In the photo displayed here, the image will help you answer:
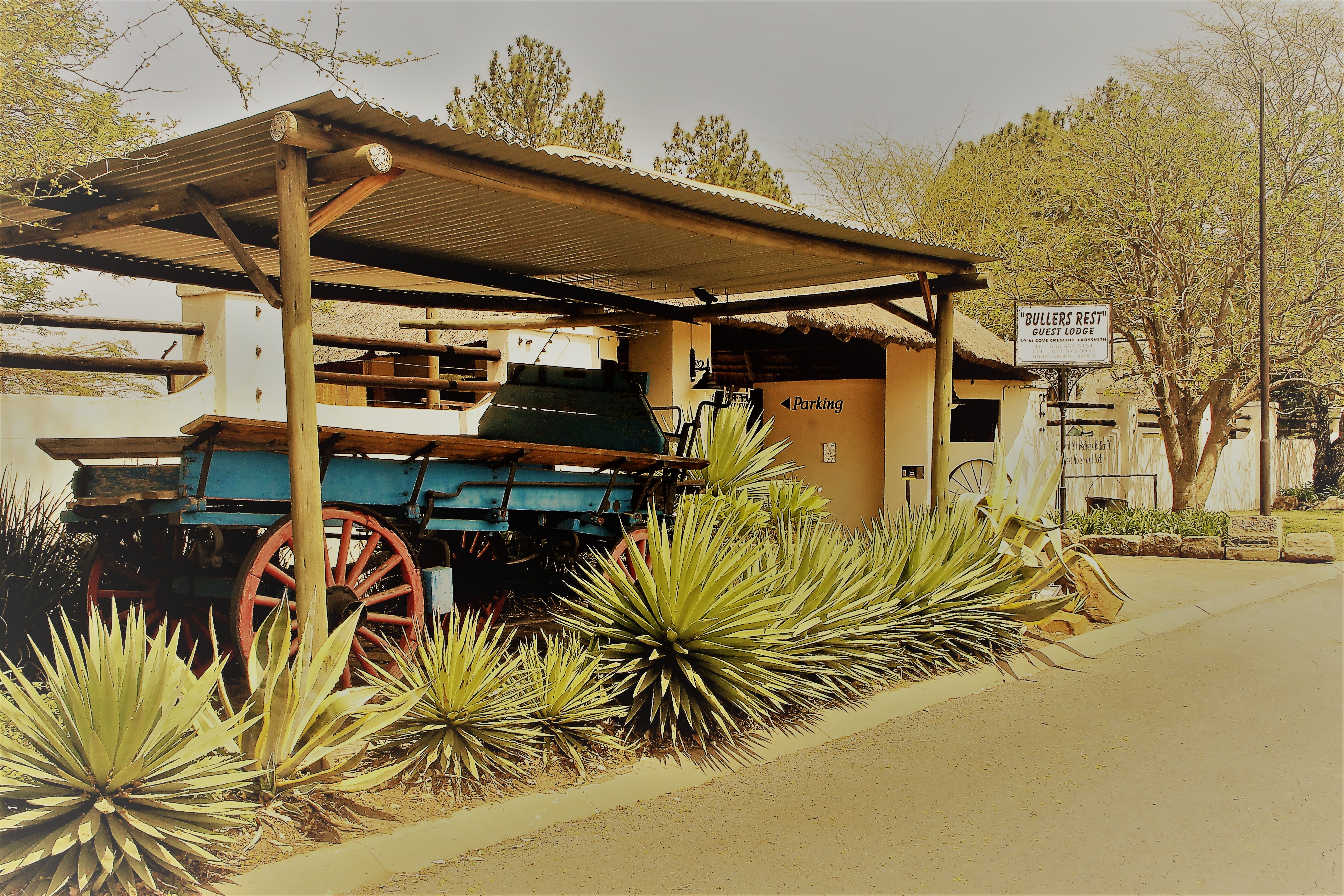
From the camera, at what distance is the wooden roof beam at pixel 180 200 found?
15.6ft

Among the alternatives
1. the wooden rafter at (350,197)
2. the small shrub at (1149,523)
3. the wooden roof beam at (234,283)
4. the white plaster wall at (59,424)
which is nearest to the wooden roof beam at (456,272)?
the wooden roof beam at (234,283)

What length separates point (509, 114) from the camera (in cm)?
2925

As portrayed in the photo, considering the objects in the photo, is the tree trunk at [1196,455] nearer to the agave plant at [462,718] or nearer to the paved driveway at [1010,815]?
the paved driveway at [1010,815]

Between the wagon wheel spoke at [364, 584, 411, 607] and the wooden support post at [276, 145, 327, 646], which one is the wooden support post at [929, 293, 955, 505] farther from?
the wooden support post at [276, 145, 327, 646]

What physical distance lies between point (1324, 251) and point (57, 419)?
1956cm

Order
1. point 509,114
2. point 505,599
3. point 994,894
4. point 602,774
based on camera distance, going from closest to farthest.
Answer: point 994,894 → point 602,774 → point 505,599 → point 509,114

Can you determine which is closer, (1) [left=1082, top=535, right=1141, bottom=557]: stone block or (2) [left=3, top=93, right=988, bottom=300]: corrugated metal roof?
(2) [left=3, top=93, right=988, bottom=300]: corrugated metal roof

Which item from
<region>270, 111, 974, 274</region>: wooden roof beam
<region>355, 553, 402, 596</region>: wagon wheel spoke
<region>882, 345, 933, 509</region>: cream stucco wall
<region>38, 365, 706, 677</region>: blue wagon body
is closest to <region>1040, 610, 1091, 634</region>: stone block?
<region>270, 111, 974, 274</region>: wooden roof beam

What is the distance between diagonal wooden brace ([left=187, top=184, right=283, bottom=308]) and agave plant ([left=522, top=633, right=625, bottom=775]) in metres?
2.54

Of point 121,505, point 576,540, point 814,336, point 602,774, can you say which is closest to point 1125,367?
point 814,336

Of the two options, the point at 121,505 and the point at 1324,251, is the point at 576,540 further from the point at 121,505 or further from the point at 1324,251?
the point at 1324,251

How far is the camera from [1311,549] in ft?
47.9

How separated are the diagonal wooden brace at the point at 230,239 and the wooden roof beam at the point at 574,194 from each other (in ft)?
3.50

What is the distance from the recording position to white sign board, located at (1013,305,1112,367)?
1470 cm
